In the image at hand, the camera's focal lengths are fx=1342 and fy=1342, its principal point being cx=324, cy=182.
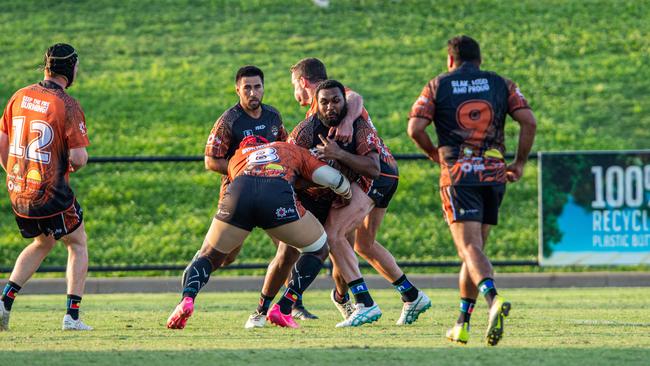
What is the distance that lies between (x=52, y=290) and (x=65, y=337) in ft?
24.2

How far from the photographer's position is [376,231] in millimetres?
10211

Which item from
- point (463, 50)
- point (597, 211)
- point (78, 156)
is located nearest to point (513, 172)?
point (463, 50)

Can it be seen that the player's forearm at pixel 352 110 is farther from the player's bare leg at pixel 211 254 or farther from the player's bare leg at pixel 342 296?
the player's bare leg at pixel 342 296

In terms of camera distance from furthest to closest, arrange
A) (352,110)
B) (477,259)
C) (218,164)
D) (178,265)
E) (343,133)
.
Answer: (178,265), (218,164), (352,110), (343,133), (477,259)

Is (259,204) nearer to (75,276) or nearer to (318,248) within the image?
(318,248)

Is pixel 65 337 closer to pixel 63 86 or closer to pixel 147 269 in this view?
pixel 63 86

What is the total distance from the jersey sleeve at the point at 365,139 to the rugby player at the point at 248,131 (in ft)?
2.78

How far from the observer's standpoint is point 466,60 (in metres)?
8.12

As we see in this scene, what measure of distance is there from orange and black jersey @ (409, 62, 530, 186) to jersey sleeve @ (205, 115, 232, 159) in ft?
7.32

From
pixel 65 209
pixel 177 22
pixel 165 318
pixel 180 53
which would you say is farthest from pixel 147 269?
pixel 177 22

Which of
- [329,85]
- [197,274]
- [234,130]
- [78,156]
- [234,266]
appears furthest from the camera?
[234,266]

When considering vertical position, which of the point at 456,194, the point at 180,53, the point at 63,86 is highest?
the point at 180,53

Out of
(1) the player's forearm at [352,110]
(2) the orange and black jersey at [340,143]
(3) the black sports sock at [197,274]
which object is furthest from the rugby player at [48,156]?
(1) the player's forearm at [352,110]

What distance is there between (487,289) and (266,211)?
1.76m
